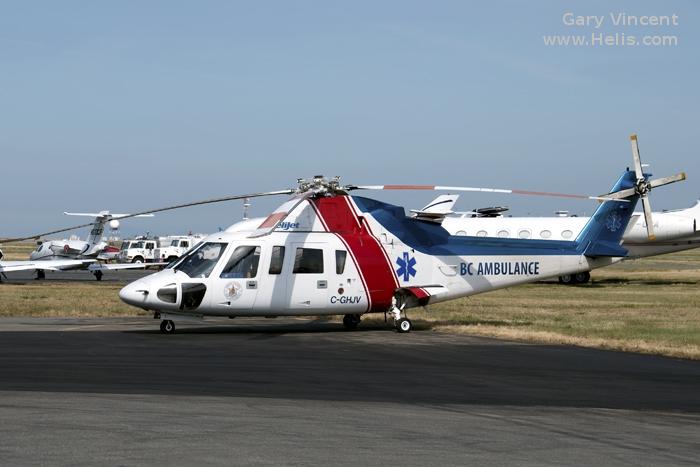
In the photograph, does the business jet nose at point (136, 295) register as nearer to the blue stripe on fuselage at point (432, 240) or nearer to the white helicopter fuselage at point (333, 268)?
the white helicopter fuselage at point (333, 268)

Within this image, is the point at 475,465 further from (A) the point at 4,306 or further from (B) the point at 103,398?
(A) the point at 4,306

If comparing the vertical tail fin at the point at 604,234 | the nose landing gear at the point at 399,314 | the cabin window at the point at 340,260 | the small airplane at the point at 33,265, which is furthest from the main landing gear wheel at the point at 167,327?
the small airplane at the point at 33,265

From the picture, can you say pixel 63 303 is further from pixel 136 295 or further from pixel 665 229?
pixel 665 229

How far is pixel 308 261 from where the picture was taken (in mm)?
22812

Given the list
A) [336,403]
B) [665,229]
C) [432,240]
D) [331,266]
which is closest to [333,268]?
[331,266]

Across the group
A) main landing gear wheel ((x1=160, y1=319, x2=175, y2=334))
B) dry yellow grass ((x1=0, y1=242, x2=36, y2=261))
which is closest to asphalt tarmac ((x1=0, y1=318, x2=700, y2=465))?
main landing gear wheel ((x1=160, y1=319, x2=175, y2=334))

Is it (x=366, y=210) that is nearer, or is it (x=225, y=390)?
(x=225, y=390)

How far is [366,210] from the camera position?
23.4 meters

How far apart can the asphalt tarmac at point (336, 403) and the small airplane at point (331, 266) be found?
1521 millimetres

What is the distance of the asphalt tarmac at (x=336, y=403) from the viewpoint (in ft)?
28.6

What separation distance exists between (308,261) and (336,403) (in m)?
10.9

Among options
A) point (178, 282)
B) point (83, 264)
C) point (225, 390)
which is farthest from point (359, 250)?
point (83, 264)

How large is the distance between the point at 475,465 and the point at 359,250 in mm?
14980

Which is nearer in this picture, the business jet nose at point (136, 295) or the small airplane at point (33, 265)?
the business jet nose at point (136, 295)
